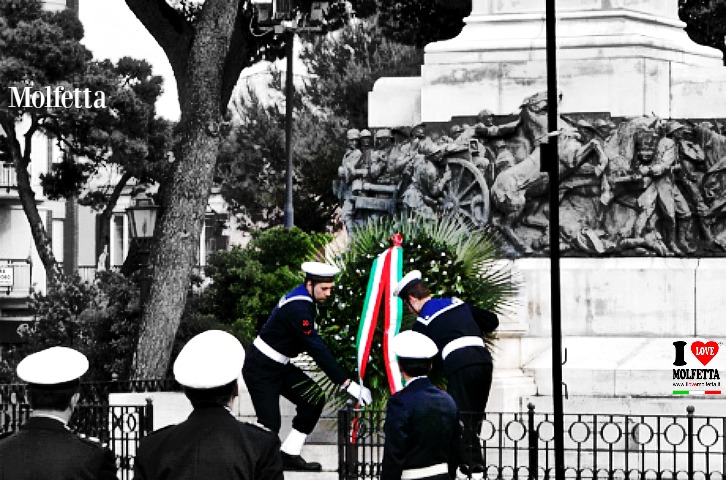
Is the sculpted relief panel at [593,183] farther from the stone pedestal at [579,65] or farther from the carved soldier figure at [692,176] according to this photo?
the stone pedestal at [579,65]

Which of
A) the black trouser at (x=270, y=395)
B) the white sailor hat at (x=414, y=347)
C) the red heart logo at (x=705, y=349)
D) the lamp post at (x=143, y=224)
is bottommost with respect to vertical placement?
the black trouser at (x=270, y=395)

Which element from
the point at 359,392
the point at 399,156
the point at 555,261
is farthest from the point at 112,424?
the point at 555,261

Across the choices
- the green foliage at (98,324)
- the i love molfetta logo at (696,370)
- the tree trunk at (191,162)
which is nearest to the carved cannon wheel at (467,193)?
the i love molfetta logo at (696,370)

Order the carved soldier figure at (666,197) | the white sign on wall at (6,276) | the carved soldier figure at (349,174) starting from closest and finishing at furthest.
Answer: the carved soldier figure at (666,197)
the carved soldier figure at (349,174)
the white sign on wall at (6,276)

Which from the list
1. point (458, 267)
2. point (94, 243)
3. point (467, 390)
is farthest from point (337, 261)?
point (94, 243)

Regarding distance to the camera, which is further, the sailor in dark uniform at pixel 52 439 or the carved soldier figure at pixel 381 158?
the carved soldier figure at pixel 381 158

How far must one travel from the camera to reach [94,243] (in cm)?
6938

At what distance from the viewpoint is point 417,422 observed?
1084 centimetres

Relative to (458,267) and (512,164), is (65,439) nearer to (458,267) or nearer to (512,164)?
(458,267)

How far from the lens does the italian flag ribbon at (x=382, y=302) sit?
15.8 meters

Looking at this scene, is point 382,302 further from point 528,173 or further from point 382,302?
point 528,173

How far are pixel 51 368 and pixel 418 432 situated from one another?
123 inches

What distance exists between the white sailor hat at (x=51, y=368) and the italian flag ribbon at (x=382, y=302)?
24.7ft

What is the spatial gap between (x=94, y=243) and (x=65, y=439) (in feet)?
203
